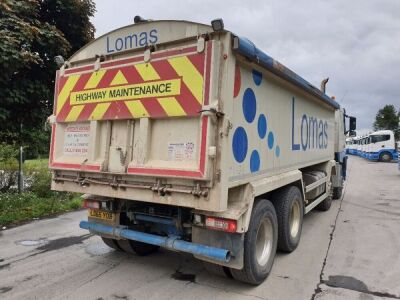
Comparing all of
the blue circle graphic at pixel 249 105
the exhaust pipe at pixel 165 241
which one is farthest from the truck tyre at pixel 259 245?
the blue circle graphic at pixel 249 105

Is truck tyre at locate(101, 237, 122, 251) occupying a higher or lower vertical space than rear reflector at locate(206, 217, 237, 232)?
lower

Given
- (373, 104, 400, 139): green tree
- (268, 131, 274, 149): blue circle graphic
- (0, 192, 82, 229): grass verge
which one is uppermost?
(373, 104, 400, 139): green tree

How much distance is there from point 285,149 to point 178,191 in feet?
7.71

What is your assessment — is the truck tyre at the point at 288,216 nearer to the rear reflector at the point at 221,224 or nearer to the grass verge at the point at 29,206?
the rear reflector at the point at 221,224

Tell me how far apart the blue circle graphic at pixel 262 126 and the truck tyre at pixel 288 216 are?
1.19 meters

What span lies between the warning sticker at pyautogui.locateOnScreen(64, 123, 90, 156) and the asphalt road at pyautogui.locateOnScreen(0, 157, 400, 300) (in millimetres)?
1546

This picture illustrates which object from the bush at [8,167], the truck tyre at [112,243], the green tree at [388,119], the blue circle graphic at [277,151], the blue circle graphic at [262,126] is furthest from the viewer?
the green tree at [388,119]

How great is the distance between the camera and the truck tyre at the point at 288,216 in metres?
5.32

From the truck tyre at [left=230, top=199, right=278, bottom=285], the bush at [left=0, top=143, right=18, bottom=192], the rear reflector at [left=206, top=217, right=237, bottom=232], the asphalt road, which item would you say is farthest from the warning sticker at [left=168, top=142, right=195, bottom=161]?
the bush at [left=0, top=143, right=18, bottom=192]

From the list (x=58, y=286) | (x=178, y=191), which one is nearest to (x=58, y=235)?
(x=58, y=286)

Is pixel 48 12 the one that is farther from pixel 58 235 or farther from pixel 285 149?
pixel 285 149

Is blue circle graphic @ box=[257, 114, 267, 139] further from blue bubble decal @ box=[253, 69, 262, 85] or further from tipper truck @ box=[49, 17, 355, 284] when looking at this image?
blue bubble decal @ box=[253, 69, 262, 85]

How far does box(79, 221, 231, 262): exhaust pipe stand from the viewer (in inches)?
155

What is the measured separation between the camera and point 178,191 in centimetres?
382
